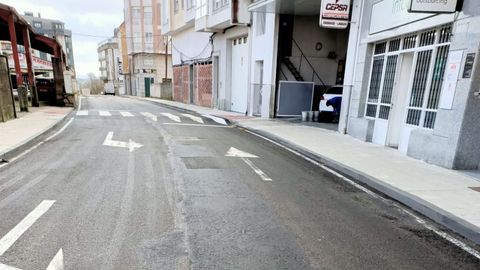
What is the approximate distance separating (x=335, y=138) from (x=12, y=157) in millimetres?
9336

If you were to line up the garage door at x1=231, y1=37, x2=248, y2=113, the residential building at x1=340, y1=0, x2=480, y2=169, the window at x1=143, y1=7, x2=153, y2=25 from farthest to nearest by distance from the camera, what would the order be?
the window at x1=143, y1=7, x2=153, y2=25
the garage door at x1=231, y1=37, x2=248, y2=113
the residential building at x1=340, y1=0, x2=480, y2=169

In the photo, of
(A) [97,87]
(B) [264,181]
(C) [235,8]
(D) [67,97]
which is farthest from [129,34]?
(B) [264,181]

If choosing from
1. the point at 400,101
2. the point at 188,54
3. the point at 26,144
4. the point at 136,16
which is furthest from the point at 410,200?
the point at 136,16

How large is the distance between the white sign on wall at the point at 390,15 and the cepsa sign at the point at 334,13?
41.6 inches

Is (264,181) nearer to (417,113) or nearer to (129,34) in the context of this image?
(417,113)

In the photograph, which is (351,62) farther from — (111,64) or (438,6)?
(111,64)

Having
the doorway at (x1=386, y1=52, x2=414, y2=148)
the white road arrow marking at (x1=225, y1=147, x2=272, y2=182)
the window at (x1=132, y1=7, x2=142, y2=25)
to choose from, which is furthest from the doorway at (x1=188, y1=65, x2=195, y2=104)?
the window at (x1=132, y1=7, x2=142, y2=25)

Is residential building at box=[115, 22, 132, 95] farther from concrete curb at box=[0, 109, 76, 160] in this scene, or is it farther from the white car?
concrete curb at box=[0, 109, 76, 160]

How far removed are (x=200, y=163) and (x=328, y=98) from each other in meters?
9.56

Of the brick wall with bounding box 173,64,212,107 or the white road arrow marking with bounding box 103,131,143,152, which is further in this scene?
the brick wall with bounding box 173,64,212,107

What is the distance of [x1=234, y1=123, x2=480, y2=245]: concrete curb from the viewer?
4.34 meters

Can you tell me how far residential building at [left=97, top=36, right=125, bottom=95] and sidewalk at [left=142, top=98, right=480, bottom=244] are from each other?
61.2 metres

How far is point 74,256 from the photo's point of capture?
132 inches

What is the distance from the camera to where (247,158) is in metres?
8.03
